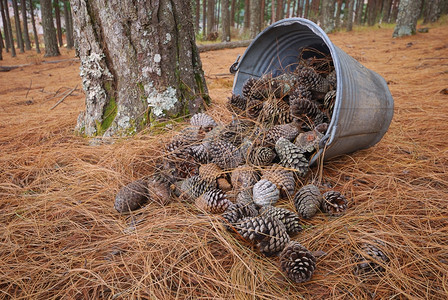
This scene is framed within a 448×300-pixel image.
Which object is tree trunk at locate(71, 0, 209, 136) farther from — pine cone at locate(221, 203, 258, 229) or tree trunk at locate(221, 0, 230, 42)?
tree trunk at locate(221, 0, 230, 42)

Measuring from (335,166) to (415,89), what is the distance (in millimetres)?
2357

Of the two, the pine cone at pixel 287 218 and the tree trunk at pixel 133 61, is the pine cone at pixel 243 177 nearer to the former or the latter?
the pine cone at pixel 287 218

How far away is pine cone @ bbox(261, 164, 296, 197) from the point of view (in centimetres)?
148

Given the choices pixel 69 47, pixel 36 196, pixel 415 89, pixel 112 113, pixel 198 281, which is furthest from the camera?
pixel 69 47

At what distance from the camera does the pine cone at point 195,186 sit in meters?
1.48

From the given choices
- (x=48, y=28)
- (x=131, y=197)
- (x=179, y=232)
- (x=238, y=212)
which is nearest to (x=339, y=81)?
(x=238, y=212)

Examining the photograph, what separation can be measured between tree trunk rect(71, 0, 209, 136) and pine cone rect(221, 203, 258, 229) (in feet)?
3.59

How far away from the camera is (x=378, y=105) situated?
177 centimetres

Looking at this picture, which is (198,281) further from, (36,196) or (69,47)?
(69,47)

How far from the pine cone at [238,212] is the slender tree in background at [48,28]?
41.9 ft

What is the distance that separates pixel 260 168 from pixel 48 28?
41.9 ft

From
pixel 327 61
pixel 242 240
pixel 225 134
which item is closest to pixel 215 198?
pixel 242 240

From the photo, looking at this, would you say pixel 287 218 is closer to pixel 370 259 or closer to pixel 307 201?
pixel 307 201

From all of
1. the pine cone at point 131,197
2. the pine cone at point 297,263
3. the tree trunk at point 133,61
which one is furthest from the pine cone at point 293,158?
the tree trunk at point 133,61
